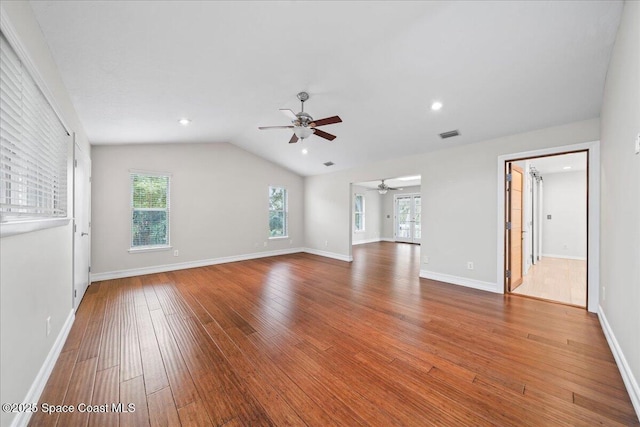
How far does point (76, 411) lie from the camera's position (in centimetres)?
163

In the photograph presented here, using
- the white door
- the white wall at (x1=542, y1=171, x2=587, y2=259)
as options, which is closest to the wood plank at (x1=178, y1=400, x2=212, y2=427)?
the white door

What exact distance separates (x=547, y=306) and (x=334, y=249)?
446cm

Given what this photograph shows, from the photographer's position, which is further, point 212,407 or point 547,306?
point 547,306

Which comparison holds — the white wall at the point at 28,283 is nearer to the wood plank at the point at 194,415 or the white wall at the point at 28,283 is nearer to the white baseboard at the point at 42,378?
the white baseboard at the point at 42,378

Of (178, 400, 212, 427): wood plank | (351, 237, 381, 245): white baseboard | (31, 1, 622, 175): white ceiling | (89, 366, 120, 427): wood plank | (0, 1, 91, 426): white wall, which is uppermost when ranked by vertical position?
(31, 1, 622, 175): white ceiling

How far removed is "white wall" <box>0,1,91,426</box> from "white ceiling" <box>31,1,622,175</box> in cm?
21

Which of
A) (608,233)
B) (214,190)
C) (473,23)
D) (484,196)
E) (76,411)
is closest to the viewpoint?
(76,411)

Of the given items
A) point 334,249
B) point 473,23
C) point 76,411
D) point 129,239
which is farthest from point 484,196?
point 129,239

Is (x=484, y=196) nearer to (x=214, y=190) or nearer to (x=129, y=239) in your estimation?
(x=214, y=190)

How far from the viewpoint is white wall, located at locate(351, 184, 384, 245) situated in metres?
10.4

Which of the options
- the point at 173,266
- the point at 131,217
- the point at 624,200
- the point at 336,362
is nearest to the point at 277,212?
the point at 173,266

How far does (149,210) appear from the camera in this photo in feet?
17.1

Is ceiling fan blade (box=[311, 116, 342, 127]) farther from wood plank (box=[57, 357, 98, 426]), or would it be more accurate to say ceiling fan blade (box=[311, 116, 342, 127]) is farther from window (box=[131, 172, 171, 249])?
window (box=[131, 172, 171, 249])

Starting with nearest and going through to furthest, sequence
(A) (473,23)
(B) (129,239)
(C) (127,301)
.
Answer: (A) (473,23) → (C) (127,301) → (B) (129,239)
